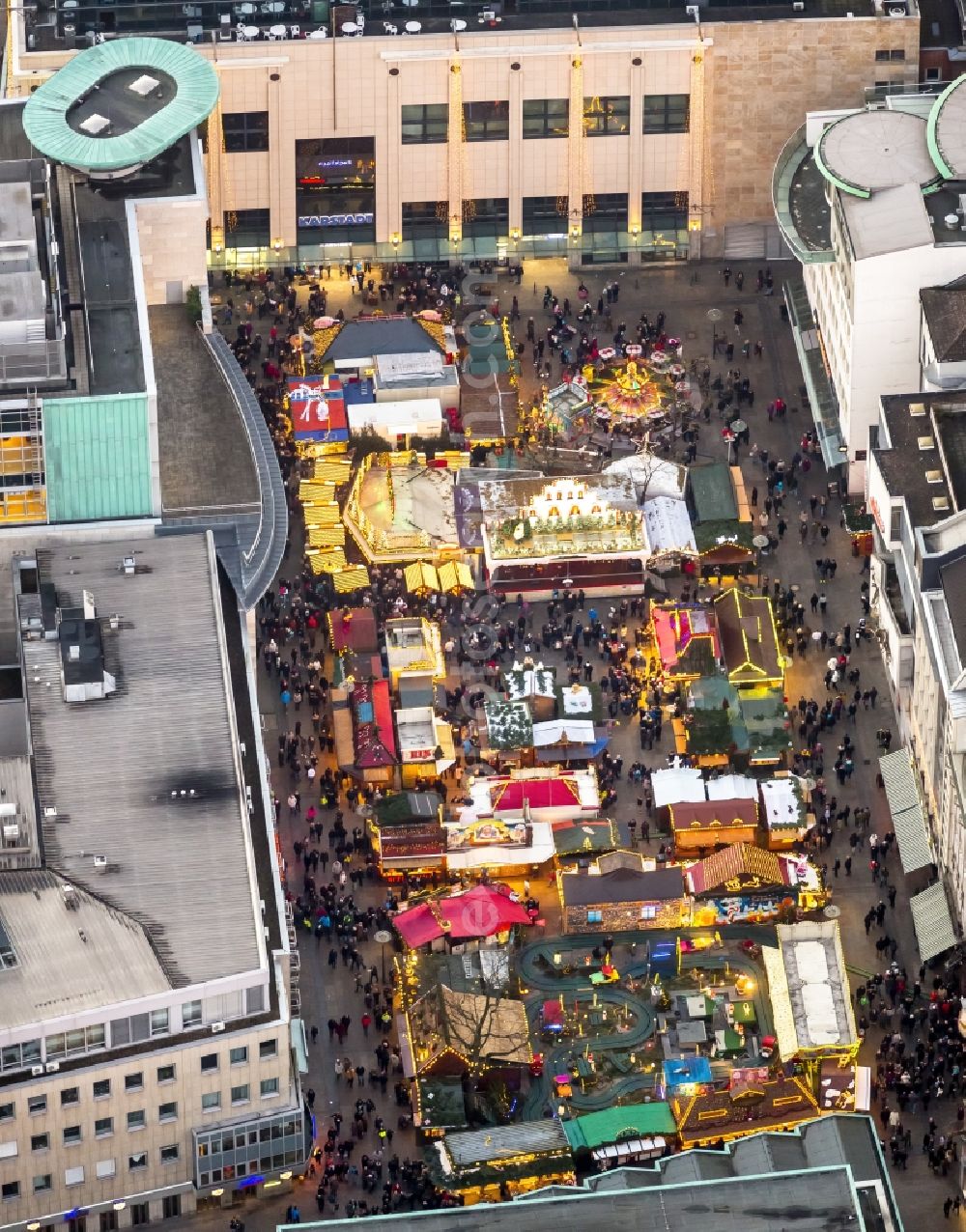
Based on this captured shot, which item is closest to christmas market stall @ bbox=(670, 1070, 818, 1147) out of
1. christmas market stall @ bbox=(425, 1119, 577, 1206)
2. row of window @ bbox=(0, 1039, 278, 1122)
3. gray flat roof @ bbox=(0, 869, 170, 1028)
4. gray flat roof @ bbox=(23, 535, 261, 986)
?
christmas market stall @ bbox=(425, 1119, 577, 1206)

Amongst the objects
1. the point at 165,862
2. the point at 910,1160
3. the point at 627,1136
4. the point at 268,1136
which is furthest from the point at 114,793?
the point at 910,1160

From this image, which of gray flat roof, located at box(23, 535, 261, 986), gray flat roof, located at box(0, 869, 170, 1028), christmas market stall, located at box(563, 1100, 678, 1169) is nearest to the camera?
gray flat roof, located at box(0, 869, 170, 1028)

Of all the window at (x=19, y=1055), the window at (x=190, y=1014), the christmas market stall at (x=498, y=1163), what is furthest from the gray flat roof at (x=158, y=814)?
the christmas market stall at (x=498, y=1163)

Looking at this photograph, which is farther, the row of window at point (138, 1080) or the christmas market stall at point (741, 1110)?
the christmas market stall at point (741, 1110)

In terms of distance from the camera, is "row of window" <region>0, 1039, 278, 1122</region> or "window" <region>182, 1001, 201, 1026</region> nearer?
"row of window" <region>0, 1039, 278, 1122</region>

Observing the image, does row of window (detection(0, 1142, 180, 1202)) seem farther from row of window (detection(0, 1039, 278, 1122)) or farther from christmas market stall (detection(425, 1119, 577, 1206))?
christmas market stall (detection(425, 1119, 577, 1206))

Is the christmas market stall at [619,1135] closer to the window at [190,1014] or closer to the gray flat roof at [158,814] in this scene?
the gray flat roof at [158,814]

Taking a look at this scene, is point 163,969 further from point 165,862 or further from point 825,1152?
point 825,1152
